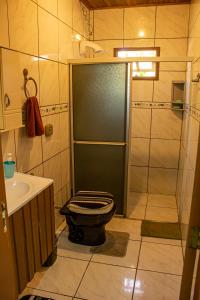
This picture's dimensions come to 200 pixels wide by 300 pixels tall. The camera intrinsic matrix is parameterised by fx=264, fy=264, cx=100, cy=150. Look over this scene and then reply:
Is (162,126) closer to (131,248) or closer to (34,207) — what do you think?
(131,248)

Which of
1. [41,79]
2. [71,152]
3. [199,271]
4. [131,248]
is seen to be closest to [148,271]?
[131,248]

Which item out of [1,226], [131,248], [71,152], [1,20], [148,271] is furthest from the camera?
[71,152]

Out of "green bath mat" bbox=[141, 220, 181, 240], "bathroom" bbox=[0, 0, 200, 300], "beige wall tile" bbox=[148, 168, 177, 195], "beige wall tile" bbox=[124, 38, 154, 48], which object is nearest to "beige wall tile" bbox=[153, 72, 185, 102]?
"bathroom" bbox=[0, 0, 200, 300]

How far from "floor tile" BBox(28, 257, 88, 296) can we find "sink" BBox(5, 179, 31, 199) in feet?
2.47

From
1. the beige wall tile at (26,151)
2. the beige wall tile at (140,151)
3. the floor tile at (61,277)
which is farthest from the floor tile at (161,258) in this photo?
the beige wall tile at (140,151)

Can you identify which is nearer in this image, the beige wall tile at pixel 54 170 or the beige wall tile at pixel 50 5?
the beige wall tile at pixel 50 5

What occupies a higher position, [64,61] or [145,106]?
[64,61]

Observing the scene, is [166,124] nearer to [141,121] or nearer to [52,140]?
[141,121]

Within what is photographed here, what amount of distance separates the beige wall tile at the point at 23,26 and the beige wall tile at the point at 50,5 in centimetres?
14

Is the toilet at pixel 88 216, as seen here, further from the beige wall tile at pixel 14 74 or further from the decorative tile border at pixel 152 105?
the decorative tile border at pixel 152 105

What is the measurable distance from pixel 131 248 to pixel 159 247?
269mm

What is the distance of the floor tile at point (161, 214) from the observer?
3.03 meters

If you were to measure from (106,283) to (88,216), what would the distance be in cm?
54

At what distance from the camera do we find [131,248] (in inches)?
96.7
